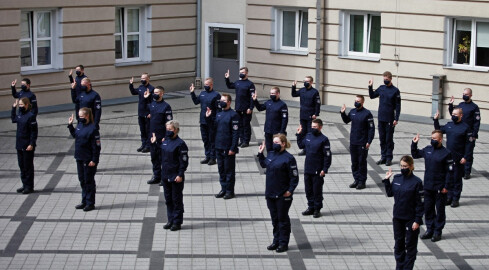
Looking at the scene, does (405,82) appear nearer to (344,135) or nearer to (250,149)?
(344,135)


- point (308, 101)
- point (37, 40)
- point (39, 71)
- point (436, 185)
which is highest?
point (37, 40)

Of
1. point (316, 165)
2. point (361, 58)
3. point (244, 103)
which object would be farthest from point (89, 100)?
point (361, 58)

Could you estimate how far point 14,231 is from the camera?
16.9m

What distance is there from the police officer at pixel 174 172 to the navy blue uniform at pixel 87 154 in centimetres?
165

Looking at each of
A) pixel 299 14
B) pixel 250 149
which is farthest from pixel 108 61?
pixel 250 149

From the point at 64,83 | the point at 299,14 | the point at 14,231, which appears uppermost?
the point at 299,14

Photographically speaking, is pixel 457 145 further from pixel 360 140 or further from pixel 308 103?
pixel 308 103

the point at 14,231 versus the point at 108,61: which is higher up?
the point at 108,61

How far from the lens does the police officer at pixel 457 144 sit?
→ 18750 mm

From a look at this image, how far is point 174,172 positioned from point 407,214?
408cm

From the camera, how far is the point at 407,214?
14797mm

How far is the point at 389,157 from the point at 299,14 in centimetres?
931

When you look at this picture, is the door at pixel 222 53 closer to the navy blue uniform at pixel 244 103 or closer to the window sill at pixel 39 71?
the window sill at pixel 39 71

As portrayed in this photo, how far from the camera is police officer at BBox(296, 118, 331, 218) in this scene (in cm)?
1781
